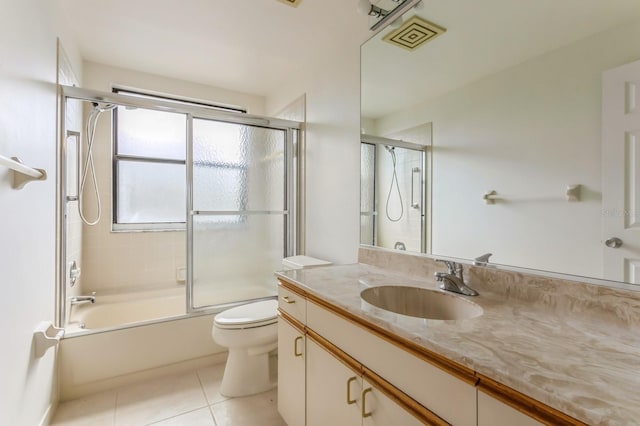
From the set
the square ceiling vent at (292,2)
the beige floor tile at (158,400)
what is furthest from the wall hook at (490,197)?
the beige floor tile at (158,400)

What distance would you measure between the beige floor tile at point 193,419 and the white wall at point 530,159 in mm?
1568

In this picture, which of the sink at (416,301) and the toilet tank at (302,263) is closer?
the sink at (416,301)

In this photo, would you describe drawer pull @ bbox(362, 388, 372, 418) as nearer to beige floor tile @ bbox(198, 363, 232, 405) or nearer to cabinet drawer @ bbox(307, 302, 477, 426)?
cabinet drawer @ bbox(307, 302, 477, 426)

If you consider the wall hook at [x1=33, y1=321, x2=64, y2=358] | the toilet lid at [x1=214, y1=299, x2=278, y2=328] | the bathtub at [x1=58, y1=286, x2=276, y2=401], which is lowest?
the bathtub at [x1=58, y1=286, x2=276, y2=401]

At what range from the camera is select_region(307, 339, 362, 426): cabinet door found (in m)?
1.00

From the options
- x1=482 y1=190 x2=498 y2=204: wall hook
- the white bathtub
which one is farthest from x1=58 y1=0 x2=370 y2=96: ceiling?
the white bathtub

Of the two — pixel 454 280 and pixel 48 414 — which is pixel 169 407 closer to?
pixel 48 414

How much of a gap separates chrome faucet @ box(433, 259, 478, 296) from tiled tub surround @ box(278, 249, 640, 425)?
51mm

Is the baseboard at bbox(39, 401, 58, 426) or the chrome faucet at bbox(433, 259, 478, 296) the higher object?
the chrome faucet at bbox(433, 259, 478, 296)

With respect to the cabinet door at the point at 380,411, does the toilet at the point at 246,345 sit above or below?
below

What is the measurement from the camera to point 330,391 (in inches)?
44.3

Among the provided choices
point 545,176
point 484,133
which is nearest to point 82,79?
point 484,133

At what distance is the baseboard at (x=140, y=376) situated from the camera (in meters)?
1.85

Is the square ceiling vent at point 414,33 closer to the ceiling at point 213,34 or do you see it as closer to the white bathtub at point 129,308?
the ceiling at point 213,34
